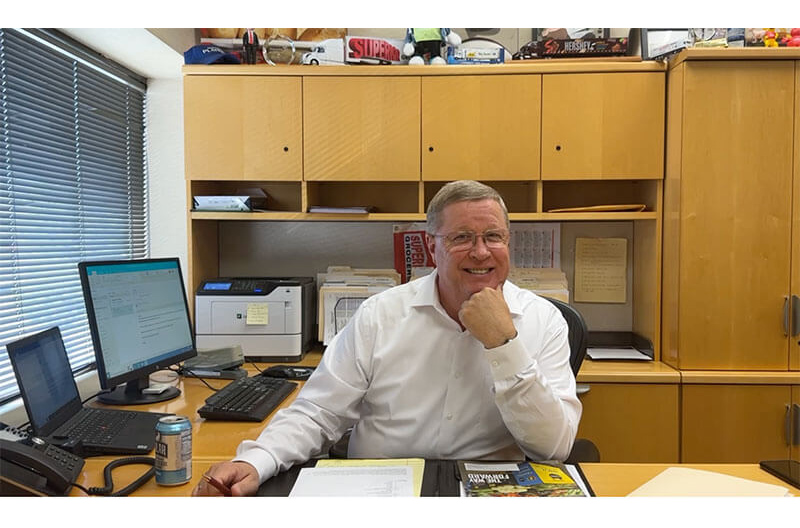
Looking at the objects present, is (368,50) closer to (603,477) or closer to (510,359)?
(510,359)

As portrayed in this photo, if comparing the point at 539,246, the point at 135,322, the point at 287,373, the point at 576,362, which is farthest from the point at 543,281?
the point at 135,322

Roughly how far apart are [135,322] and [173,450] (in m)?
0.76

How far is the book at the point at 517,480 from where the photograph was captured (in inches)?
43.9

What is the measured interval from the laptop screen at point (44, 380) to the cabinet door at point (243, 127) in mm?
1305

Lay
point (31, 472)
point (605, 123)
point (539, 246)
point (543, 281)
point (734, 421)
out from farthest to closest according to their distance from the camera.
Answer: point (539, 246) < point (543, 281) < point (605, 123) < point (734, 421) < point (31, 472)

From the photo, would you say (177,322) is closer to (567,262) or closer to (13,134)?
(13,134)

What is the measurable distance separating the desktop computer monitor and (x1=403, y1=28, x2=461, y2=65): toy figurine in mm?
1433

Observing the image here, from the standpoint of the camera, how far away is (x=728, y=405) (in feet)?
8.14

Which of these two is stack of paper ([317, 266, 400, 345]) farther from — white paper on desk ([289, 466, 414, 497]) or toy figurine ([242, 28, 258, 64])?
white paper on desk ([289, 466, 414, 497])

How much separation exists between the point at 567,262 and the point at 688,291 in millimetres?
661

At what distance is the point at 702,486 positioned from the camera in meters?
1.16

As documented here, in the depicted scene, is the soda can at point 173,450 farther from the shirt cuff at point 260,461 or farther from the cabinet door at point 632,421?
the cabinet door at point 632,421
